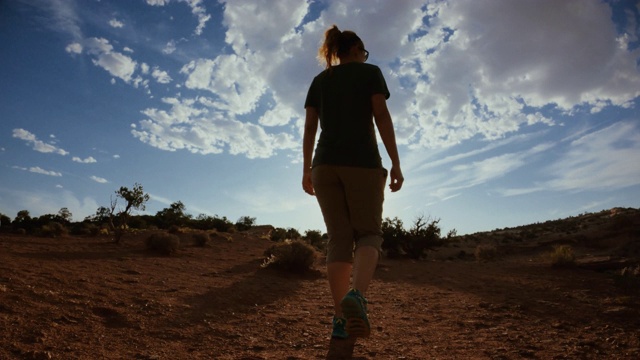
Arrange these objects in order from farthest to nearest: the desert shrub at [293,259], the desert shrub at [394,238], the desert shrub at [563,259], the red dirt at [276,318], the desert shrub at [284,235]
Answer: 1. the desert shrub at [284,235]
2. the desert shrub at [394,238]
3. the desert shrub at [563,259]
4. the desert shrub at [293,259]
5. the red dirt at [276,318]

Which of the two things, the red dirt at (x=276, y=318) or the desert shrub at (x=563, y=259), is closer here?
the red dirt at (x=276, y=318)

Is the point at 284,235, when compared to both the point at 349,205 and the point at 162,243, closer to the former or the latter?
the point at 162,243

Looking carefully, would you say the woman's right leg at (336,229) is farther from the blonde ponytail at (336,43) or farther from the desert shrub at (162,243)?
the desert shrub at (162,243)

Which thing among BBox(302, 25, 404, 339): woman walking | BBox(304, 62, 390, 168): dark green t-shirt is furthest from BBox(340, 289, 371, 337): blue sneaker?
BBox(304, 62, 390, 168): dark green t-shirt

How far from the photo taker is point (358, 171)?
299cm

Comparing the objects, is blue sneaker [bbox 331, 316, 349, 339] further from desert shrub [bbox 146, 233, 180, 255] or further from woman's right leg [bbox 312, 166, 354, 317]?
desert shrub [bbox 146, 233, 180, 255]

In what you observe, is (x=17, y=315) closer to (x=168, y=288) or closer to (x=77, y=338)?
(x=77, y=338)

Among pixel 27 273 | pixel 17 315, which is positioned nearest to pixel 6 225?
pixel 27 273

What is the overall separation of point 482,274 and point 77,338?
8984 mm

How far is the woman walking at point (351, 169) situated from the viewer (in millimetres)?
2998

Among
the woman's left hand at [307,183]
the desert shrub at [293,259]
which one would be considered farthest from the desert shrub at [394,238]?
the woman's left hand at [307,183]

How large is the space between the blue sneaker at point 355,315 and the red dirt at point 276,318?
21.5 inches

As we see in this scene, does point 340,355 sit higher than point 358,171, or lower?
lower

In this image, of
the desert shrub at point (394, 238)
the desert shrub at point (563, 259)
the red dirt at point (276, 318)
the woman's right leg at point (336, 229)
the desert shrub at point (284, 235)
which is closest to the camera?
the woman's right leg at point (336, 229)
